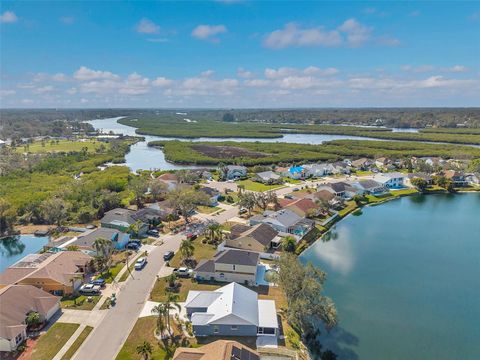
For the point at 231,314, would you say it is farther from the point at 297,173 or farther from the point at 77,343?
the point at 297,173

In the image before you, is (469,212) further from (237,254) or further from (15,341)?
(15,341)

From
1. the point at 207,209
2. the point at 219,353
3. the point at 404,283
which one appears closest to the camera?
the point at 219,353

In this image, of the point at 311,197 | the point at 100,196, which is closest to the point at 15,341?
→ the point at 100,196

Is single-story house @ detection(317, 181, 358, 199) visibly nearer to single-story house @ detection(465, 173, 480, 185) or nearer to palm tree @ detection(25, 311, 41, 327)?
single-story house @ detection(465, 173, 480, 185)

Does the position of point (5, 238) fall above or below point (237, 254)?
below

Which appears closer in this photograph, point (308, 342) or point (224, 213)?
point (308, 342)

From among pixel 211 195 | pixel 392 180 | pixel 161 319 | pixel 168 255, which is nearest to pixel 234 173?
pixel 211 195

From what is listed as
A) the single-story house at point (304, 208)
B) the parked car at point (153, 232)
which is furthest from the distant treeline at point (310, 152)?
the parked car at point (153, 232)

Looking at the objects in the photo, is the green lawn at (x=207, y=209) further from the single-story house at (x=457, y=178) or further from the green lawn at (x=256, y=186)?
the single-story house at (x=457, y=178)
